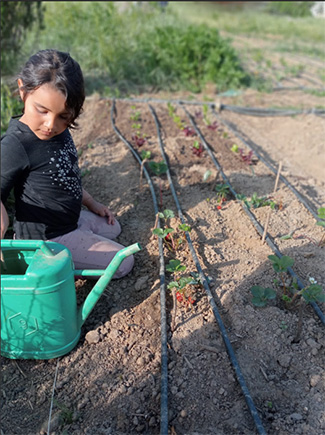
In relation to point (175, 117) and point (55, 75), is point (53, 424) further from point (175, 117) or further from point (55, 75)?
point (175, 117)

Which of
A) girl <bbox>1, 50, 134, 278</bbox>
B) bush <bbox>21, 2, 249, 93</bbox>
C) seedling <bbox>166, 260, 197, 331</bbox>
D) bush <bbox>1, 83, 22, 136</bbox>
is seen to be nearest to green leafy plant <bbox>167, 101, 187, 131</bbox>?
bush <bbox>21, 2, 249, 93</bbox>

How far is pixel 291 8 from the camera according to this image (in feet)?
66.0

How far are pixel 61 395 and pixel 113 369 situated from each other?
0.94 feet

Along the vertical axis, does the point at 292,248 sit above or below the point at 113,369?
above

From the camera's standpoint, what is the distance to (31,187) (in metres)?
2.32

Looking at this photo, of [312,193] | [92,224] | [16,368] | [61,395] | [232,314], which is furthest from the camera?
[312,193]

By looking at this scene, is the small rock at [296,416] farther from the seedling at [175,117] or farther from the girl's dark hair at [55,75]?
the seedling at [175,117]

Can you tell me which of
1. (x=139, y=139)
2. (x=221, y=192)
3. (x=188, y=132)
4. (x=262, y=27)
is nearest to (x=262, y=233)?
(x=221, y=192)

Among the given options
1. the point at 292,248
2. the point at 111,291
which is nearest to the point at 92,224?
the point at 111,291

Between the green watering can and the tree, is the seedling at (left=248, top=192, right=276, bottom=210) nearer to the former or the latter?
the green watering can

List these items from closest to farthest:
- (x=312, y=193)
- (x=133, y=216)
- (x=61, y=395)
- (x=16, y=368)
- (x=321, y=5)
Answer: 1. (x=61, y=395)
2. (x=16, y=368)
3. (x=133, y=216)
4. (x=312, y=193)
5. (x=321, y=5)

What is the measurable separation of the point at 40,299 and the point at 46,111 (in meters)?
0.92

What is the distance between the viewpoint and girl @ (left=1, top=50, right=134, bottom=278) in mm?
2037

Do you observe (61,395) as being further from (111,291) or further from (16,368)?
(111,291)
